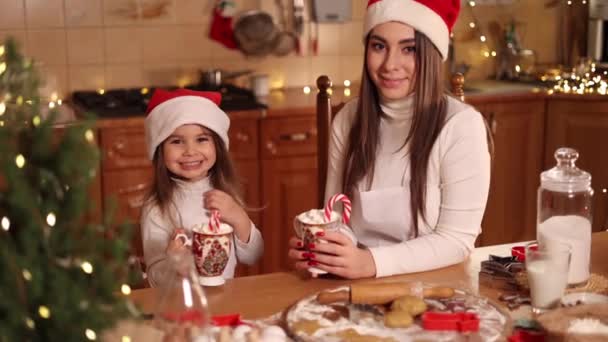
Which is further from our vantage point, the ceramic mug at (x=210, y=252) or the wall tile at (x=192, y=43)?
the wall tile at (x=192, y=43)

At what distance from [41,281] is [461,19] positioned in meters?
3.50

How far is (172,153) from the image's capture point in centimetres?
203

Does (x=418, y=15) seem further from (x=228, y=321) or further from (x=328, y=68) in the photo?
(x=328, y=68)

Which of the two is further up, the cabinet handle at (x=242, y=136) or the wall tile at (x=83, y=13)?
the wall tile at (x=83, y=13)

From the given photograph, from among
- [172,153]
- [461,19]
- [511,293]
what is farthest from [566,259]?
[461,19]

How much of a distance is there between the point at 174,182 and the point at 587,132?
7.37 ft

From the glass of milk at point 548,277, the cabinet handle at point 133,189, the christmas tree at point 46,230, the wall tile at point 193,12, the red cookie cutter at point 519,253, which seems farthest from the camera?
the wall tile at point 193,12

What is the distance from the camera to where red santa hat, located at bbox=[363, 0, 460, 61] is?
2.01 m

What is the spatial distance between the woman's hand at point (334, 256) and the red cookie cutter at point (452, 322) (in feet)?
0.94

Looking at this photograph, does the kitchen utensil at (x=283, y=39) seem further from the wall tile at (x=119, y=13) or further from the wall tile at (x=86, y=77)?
the wall tile at (x=86, y=77)

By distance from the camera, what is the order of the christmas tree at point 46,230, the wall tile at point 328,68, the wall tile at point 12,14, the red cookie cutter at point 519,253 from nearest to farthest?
the christmas tree at point 46,230
the red cookie cutter at point 519,253
the wall tile at point 12,14
the wall tile at point 328,68

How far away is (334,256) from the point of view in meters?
1.67

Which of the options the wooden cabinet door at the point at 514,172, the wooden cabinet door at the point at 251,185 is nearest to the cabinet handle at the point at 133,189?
the wooden cabinet door at the point at 251,185

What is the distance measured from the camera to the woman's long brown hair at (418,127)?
2.01 m
